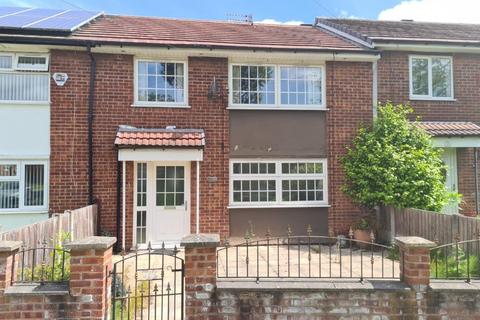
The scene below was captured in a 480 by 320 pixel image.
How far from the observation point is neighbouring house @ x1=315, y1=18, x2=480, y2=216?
35.3ft

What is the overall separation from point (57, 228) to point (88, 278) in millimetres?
3473

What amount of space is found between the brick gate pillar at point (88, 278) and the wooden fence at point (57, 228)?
6.17 feet

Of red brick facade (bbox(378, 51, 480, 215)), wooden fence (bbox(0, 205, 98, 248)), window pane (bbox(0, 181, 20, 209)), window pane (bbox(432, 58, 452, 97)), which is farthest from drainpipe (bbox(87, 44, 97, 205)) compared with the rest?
window pane (bbox(432, 58, 452, 97))

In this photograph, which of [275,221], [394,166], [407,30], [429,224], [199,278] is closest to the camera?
[199,278]

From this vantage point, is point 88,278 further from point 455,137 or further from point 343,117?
point 455,137

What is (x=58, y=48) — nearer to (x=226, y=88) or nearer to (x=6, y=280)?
(x=226, y=88)

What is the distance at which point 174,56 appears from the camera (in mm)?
10070

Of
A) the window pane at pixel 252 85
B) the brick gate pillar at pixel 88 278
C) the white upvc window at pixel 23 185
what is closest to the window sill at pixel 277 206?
the window pane at pixel 252 85

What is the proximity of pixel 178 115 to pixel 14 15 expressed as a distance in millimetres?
6171

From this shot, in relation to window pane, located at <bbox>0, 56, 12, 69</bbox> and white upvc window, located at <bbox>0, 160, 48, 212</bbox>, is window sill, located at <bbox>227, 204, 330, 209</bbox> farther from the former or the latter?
window pane, located at <bbox>0, 56, 12, 69</bbox>

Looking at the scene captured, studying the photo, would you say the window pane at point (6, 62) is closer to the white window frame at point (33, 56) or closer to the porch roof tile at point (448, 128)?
the white window frame at point (33, 56)

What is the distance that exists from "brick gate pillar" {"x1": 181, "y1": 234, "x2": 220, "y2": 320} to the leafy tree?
6343 millimetres

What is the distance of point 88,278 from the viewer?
4.06m

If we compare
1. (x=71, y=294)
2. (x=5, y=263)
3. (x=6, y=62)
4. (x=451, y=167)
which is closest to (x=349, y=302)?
(x=71, y=294)
